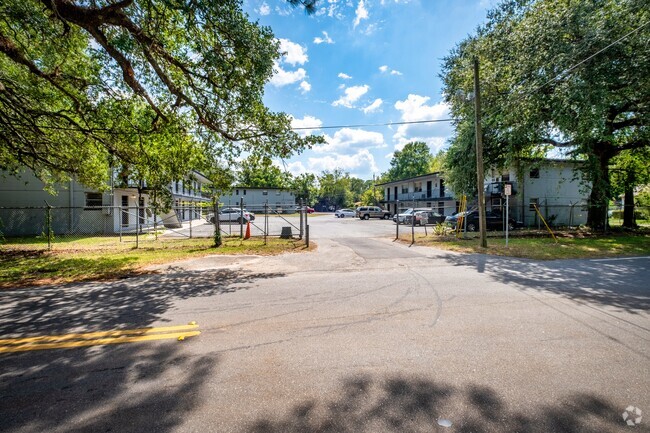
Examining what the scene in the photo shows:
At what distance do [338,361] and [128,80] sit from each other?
29.9 ft

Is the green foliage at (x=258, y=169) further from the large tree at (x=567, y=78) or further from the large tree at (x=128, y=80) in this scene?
the large tree at (x=567, y=78)

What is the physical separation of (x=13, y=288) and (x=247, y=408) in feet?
25.2

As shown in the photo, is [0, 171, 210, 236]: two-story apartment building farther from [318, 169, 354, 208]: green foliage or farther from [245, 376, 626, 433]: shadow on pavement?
[318, 169, 354, 208]: green foliage

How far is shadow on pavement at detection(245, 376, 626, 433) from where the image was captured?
2287mm

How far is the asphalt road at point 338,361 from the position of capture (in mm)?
2430

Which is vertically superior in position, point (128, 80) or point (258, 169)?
point (128, 80)

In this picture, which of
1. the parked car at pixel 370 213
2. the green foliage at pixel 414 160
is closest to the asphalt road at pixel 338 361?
the parked car at pixel 370 213

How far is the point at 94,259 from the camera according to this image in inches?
401

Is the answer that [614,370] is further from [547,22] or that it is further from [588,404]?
[547,22]

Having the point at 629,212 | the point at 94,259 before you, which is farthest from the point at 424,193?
the point at 94,259

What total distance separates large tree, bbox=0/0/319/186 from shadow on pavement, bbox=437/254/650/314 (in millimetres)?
7291

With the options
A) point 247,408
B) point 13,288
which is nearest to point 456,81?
point 247,408

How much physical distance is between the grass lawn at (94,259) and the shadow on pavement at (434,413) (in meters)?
7.61

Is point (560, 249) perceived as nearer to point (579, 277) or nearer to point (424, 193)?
point (579, 277)
